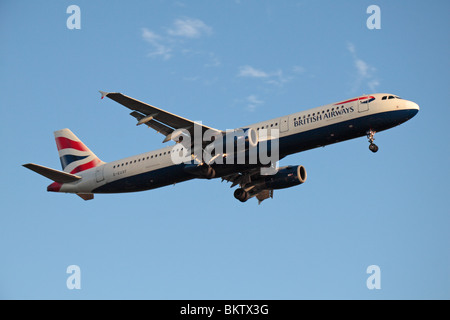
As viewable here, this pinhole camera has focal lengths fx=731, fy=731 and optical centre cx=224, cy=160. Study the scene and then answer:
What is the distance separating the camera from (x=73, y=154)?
60.4 metres

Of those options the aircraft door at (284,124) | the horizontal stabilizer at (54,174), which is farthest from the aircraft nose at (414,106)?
the horizontal stabilizer at (54,174)

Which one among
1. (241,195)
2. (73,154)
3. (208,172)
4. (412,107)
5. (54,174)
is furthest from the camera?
(73,154)

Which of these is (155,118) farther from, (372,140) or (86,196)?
(372,140)

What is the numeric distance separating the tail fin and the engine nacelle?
45.2 feet

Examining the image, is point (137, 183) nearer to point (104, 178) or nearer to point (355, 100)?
point (104, 178)

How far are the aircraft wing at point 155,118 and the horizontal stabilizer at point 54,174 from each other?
9.08 m

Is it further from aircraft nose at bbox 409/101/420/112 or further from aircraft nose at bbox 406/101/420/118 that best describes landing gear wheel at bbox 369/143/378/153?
aircraft nose at bbox 409/101/420/112

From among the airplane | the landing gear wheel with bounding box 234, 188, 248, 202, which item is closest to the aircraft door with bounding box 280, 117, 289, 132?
the airplane

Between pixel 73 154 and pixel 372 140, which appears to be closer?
pixel 372 140

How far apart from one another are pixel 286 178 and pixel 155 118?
Result: 489 inches

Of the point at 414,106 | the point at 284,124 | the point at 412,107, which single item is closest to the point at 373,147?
the point at 412,107

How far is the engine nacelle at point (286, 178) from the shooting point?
57.2 m

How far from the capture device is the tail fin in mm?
59531

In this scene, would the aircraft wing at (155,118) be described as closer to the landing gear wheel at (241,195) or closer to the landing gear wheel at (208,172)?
the landing gear wheel at (208,172)
